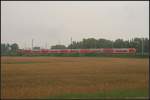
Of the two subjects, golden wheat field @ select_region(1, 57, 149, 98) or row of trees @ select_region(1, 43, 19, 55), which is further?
row of trees @ select_region(1, 43, 19, 55)

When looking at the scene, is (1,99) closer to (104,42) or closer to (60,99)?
(60,99)

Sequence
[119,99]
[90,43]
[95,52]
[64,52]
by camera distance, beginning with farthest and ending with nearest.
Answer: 1. [90,43]
2. [64,52]
3. [95,52]
4. [119,99]

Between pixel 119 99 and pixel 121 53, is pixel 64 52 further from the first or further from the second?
pixel 119 99

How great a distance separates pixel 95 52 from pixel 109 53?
6.55 meters

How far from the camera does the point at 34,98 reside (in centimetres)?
1327

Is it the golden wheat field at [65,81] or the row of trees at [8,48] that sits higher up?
the row of trees at [8,48]

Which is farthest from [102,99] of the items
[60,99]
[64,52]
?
[64,52]

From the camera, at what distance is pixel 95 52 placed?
→ 4429 inches

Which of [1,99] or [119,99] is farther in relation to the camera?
[1,99]

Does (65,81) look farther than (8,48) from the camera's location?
No

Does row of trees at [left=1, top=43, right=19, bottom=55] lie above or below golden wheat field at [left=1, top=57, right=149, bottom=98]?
above

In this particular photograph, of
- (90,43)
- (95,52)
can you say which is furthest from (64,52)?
(90,43)

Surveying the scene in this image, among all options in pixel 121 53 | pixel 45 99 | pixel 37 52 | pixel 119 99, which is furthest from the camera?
pixel 37 52

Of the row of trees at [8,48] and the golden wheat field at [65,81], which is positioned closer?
the golden wheat field at [65,81]
